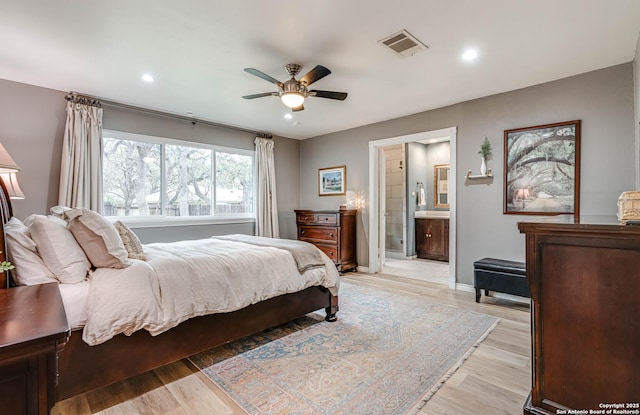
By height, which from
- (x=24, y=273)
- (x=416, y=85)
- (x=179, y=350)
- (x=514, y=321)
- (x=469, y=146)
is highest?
(x=416, y=85)

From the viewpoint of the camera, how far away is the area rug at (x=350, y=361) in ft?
6.01

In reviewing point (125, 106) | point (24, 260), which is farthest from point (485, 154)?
point (125, 106)

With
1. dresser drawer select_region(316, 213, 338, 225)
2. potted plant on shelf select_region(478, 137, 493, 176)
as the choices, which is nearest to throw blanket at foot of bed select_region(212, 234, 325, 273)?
dresser drawer select_region(316, 213, 338, 225)

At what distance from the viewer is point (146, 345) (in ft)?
6.39

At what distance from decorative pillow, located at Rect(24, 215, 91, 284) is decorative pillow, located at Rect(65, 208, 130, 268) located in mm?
49

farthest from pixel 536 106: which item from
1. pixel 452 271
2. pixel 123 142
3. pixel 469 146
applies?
pixel 123 142

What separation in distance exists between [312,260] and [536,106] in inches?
125

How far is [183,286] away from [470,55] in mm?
3150

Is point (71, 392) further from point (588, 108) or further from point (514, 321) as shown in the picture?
point (588, 108)

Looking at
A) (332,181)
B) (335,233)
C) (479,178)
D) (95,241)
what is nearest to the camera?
(95,241)

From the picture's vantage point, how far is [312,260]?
2949 millimetres

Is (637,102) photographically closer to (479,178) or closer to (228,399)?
(479,178)

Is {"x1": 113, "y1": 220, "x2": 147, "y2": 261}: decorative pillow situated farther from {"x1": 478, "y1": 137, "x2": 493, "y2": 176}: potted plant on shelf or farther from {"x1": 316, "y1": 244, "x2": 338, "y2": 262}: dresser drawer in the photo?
{"x1": 478, "y1": 137, "x2": 493, "y2": 176}: potted plant on shelf

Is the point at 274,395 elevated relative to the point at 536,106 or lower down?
lower down
